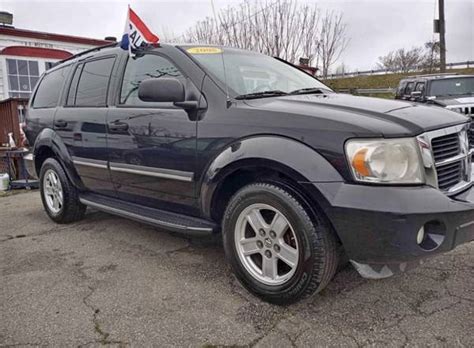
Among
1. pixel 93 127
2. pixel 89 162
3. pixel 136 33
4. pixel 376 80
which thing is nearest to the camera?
pixel 136 33

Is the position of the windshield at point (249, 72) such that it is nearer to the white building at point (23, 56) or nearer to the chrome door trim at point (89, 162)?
the chrome door trim at point (89, 162)

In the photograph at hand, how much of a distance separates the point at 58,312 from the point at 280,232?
5.06ft

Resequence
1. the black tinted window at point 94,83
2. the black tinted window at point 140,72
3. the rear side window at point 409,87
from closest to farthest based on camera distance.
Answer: the black tinted window at point 140,72 < the black tinted window at point 94,83 < the rear side window at point 409,87

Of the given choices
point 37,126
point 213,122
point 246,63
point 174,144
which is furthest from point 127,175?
point 37,126

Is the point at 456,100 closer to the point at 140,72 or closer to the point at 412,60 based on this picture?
the point at 140,72

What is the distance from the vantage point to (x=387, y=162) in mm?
2230

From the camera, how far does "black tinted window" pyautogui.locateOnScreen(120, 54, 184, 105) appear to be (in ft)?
10.8

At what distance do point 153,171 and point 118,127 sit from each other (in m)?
0.57

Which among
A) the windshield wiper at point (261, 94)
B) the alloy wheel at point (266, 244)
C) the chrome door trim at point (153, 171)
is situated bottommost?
the alloy wheel at point (266, 244)

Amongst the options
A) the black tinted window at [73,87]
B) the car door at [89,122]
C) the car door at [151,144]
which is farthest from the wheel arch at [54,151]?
the car door at [151,144]

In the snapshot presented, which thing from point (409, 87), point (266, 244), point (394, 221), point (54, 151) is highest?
point (409, 87)

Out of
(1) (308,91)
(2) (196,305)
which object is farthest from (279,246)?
(1) (308,91)

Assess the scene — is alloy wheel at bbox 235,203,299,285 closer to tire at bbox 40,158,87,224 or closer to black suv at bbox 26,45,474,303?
black suv at bbox 26,45,474,303

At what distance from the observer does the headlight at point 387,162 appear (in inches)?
87.4
